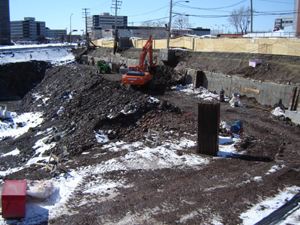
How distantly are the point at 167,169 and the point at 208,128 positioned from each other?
7.83 feet

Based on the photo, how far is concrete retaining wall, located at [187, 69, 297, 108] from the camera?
17.7 meters

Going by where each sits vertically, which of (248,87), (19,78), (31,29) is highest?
(31,29)

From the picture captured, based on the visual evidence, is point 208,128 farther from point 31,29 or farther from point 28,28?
point 31,29

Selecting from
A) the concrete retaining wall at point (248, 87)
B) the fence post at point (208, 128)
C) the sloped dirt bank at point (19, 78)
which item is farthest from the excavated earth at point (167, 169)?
the sloped dirt bank at point (19, 78)

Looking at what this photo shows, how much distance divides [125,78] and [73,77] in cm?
1003

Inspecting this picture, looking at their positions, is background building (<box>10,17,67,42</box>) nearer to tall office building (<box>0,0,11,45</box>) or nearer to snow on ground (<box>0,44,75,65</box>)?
tall office building (<box>0,0,11,45</box>)

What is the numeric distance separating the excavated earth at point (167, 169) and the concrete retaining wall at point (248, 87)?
0.71 meters

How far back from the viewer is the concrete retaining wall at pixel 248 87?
58.0 ft

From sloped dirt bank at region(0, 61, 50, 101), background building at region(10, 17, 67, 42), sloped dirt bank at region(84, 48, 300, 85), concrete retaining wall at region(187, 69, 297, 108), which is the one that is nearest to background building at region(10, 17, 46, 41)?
background building at region(10, 17, 67, 42)

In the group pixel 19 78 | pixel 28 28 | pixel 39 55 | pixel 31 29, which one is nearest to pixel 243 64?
pixel 19 78

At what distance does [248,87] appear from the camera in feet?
66.5

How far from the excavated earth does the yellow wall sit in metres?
1.80

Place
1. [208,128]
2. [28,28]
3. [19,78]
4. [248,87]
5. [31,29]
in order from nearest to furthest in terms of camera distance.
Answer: [208,128] → [248,87] → [19,78] → [28,28] → [31,29]

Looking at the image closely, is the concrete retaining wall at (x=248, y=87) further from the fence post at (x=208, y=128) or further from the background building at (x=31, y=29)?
the background building at (x=31, y=29)
